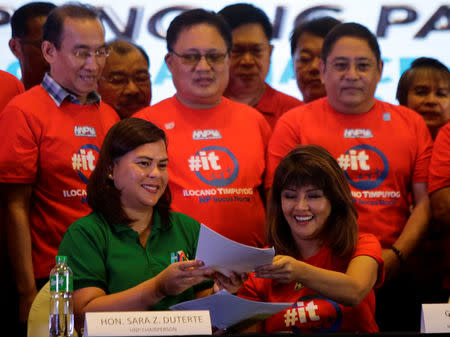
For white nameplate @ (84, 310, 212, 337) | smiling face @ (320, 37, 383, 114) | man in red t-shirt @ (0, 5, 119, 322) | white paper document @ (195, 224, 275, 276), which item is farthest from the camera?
smiling face @ (320, 37, 383, 114)

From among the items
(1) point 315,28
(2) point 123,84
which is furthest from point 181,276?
(1) point 315,28

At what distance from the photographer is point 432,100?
153 inches

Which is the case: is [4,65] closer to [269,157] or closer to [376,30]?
[269,157]

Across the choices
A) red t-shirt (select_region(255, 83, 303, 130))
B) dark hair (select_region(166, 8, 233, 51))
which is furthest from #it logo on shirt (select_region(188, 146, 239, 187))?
red t-shirt (select_region(255, 83, 303, 130))

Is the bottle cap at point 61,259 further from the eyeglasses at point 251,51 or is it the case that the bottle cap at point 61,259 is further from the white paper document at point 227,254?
the eyeglasses at point 251,51

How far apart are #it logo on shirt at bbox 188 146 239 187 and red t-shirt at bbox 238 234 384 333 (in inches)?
30.7

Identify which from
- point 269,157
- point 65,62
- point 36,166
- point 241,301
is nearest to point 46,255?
point 36,166

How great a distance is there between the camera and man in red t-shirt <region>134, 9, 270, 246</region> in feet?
11.2

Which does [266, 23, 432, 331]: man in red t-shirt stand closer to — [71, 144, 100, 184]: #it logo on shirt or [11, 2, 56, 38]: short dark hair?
[71, 144, 100, 184]: #it logo on shirt

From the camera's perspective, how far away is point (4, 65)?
4.36 meters

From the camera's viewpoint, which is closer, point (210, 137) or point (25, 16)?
point (210, 137)

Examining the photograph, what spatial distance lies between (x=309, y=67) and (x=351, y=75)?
70cm

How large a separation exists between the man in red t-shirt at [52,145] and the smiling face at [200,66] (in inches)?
15.4

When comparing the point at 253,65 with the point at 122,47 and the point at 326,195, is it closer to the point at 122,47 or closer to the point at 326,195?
the point at 122,47
